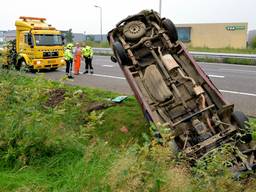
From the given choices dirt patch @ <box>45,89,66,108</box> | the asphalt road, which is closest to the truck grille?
the asphalt road

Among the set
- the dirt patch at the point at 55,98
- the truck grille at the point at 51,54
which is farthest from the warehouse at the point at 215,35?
the dirt patch at the point at 55,98

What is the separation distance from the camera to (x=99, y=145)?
3828 mm

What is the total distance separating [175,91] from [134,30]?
7.31ft

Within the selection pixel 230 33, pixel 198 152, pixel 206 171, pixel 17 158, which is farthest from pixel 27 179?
pixel 230 33

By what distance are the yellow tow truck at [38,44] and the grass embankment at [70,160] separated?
12.3 m

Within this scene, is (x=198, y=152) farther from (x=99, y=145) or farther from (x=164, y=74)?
(x=164, y=74)

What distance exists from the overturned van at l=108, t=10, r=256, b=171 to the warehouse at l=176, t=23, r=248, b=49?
117 feet

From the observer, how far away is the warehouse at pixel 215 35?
42.3 metres

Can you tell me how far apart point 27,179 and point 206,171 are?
167cm

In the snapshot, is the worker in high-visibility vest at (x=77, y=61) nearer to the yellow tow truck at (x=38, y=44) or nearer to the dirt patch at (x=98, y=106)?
the yellow tow truck at (x=38, y=44)

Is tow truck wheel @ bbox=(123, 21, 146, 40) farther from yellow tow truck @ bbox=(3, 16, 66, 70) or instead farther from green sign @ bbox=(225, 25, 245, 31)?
green sign @ bbox=(225, 25, 245, 31)

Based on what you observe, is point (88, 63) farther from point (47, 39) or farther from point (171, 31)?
point (171, 31)

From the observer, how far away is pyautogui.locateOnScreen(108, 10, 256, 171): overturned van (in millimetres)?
5227

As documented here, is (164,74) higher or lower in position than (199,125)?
higher
